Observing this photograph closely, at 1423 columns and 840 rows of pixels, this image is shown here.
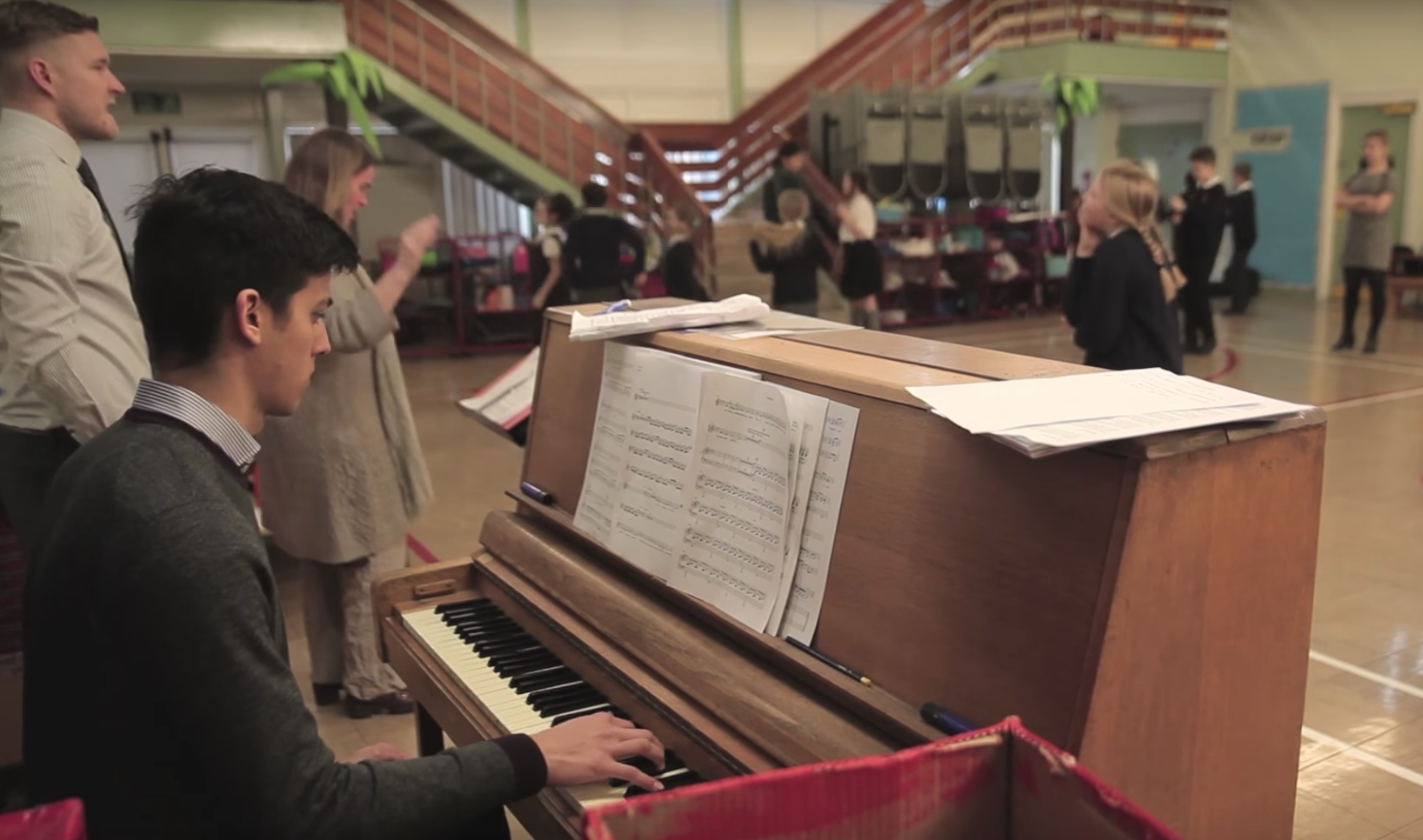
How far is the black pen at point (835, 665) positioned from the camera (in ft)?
4.97

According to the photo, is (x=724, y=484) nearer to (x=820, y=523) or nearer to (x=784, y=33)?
(x=820, y=523)

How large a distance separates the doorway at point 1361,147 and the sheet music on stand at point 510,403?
11885mm

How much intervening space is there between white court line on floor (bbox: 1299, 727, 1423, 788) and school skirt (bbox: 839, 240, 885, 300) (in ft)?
16.8

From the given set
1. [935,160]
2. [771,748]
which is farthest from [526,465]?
[935,160]

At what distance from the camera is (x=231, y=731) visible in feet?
3.85

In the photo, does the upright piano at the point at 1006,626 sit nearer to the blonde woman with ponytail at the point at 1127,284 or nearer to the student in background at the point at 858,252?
the blonde woman with ponytail at the point at 1127,284

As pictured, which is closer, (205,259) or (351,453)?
(205,259)

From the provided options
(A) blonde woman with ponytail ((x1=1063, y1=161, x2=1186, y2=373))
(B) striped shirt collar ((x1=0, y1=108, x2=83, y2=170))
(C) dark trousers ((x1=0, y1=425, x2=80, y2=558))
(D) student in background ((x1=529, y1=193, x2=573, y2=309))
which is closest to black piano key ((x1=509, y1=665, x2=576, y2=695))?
(C) dark trousers ((x1=0, y1=425, x2=80, y2=558))

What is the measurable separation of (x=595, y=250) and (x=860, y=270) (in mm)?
1884

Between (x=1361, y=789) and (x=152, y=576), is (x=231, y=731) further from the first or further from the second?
(x=1361, y=789)

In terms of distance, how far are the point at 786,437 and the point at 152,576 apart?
881mm

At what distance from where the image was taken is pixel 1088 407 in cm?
132

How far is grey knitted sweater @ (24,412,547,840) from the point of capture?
1.16 meters

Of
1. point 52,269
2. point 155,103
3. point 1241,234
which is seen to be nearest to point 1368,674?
point 52,269
